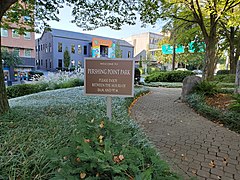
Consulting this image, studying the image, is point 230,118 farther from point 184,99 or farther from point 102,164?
point 102,164

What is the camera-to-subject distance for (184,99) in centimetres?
704

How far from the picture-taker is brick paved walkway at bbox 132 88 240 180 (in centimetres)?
253

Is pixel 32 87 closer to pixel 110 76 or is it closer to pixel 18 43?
pixel 110 76

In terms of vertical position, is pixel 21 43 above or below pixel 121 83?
above

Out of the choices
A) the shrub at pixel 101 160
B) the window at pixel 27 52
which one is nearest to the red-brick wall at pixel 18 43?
the window at pixel 27 52

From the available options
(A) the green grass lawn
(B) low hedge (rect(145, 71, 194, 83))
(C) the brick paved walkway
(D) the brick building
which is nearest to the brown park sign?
(A) the green grass lawn

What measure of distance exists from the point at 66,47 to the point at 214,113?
31126 mm

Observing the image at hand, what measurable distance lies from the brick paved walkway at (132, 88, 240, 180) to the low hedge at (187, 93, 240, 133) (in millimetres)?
216

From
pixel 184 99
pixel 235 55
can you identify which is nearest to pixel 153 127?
pixel 184 99

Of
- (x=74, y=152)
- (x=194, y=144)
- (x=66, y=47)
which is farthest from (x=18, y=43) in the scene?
(x=74, y=152)

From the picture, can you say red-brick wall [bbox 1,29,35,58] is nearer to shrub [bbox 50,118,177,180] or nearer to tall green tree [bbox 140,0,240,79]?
tall green tree [bbox 140,0,240,79]

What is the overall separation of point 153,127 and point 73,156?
2995mm

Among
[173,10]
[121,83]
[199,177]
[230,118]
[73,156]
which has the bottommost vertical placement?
[199,177]

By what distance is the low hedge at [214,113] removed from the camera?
4.18 metres
